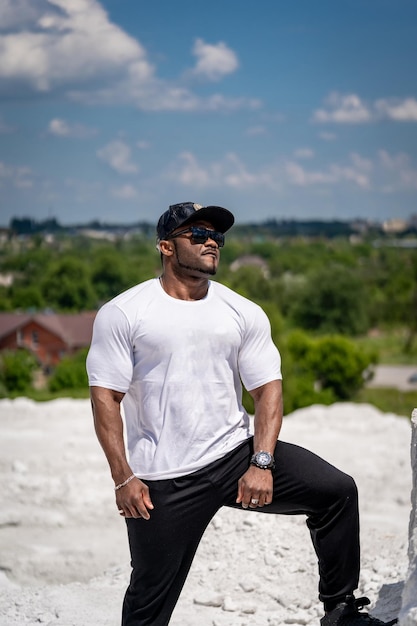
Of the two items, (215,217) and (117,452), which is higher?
(215,217)

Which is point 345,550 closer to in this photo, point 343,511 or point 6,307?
point 343,511

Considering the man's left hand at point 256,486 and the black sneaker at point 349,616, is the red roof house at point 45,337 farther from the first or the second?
the man's left hand at point 256,486

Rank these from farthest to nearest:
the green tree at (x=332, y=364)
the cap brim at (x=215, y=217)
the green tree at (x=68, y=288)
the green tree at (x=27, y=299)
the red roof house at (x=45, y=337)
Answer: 1. the green tree at (x=68, y=288)
2. the green tree at (x=27, y=299)
3. the red roof house at (x=45, y=337)
4. the green tree at (x=332, y=364)
5. the cap brim at (x=215, y=217)

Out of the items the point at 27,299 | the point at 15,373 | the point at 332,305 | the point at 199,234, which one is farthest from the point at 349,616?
the point at 27,299

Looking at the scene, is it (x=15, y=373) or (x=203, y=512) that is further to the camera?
(x=15, y=373)

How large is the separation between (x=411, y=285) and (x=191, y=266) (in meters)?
58.5

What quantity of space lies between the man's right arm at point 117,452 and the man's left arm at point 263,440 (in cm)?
34

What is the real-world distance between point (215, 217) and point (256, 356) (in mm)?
517

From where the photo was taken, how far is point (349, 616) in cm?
343

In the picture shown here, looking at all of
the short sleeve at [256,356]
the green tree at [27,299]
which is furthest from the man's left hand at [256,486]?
the green tree at [27,299]

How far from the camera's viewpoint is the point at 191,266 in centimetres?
337

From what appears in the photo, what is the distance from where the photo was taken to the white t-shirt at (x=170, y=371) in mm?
3223

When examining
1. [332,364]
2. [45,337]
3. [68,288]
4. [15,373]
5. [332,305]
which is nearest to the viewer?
[332,364]

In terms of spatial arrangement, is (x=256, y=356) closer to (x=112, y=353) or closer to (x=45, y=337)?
(x=112, y=353)
